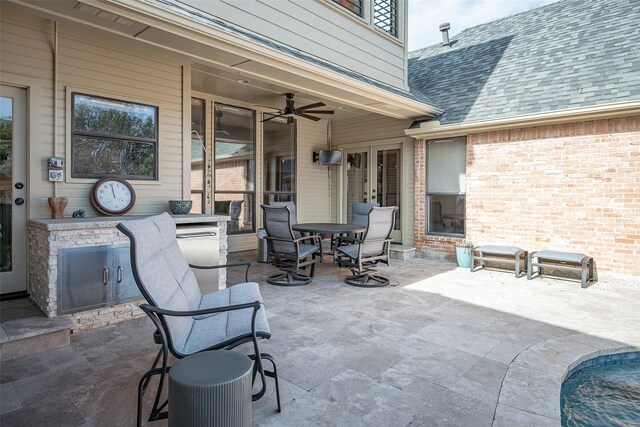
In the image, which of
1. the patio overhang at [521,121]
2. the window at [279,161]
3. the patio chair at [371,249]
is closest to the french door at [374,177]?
the patio overhang at [521,121]

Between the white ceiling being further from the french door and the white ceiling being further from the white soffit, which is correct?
the french door

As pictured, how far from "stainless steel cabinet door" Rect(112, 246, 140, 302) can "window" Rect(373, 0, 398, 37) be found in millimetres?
5410

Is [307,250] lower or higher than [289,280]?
higher

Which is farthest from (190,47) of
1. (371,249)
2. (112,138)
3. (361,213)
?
(361,213)

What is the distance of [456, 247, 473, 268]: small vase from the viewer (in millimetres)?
6383

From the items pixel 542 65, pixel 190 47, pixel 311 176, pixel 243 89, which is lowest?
pixel 311 176

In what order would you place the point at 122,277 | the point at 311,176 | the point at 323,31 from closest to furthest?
the point at 122,277, the point at 323,31, the point at 311,176

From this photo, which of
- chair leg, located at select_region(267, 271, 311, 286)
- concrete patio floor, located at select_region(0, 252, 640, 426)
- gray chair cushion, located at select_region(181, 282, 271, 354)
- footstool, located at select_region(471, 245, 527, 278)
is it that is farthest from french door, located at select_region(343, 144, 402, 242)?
gray chair cushion, located at select_region(181, 282, 271, 354)

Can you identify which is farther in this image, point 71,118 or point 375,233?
point 375,233

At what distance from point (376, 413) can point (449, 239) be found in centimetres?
532

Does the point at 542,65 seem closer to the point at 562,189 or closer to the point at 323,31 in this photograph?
the point at 562,189

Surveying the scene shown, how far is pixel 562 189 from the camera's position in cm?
569

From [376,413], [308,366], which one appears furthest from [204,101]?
[376,413]

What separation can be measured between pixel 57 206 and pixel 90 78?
4.94 ft
